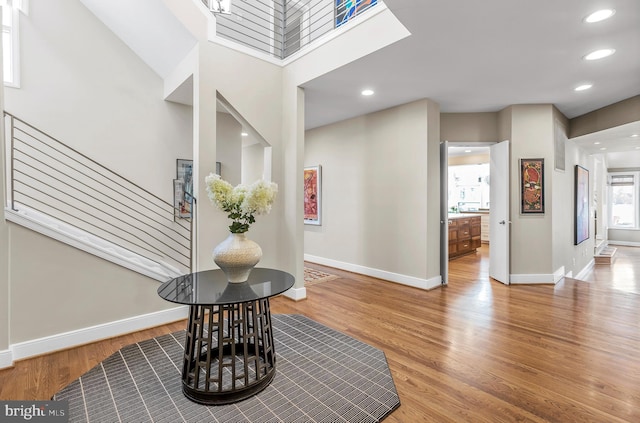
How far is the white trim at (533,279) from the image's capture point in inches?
178

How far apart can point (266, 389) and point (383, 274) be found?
10.2ft

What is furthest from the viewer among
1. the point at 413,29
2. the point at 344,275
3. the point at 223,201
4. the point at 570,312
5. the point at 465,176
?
the point at 465,176

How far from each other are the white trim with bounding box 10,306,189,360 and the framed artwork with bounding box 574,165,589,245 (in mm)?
6532

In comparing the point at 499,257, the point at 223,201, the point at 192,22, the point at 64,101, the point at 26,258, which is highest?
the point at 192,22

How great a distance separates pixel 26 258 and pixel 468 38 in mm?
4014

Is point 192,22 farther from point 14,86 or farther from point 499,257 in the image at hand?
point 499,257

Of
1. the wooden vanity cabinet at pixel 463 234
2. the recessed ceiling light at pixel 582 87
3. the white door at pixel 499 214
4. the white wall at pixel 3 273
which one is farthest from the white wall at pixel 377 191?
the white wall at pixel 3 273

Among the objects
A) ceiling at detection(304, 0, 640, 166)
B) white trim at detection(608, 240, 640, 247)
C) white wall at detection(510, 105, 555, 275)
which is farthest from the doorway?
white trim at detection(608, 240, 640, 247)

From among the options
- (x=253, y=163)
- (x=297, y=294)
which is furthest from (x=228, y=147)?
(x=297, y=294)

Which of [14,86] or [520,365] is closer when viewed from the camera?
[520,365]

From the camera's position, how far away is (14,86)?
3250mm

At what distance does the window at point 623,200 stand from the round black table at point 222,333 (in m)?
11.8

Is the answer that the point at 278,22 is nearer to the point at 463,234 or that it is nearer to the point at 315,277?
the point at 315,277

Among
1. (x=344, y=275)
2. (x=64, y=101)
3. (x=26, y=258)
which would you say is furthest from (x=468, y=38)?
(x=64, y=101)
